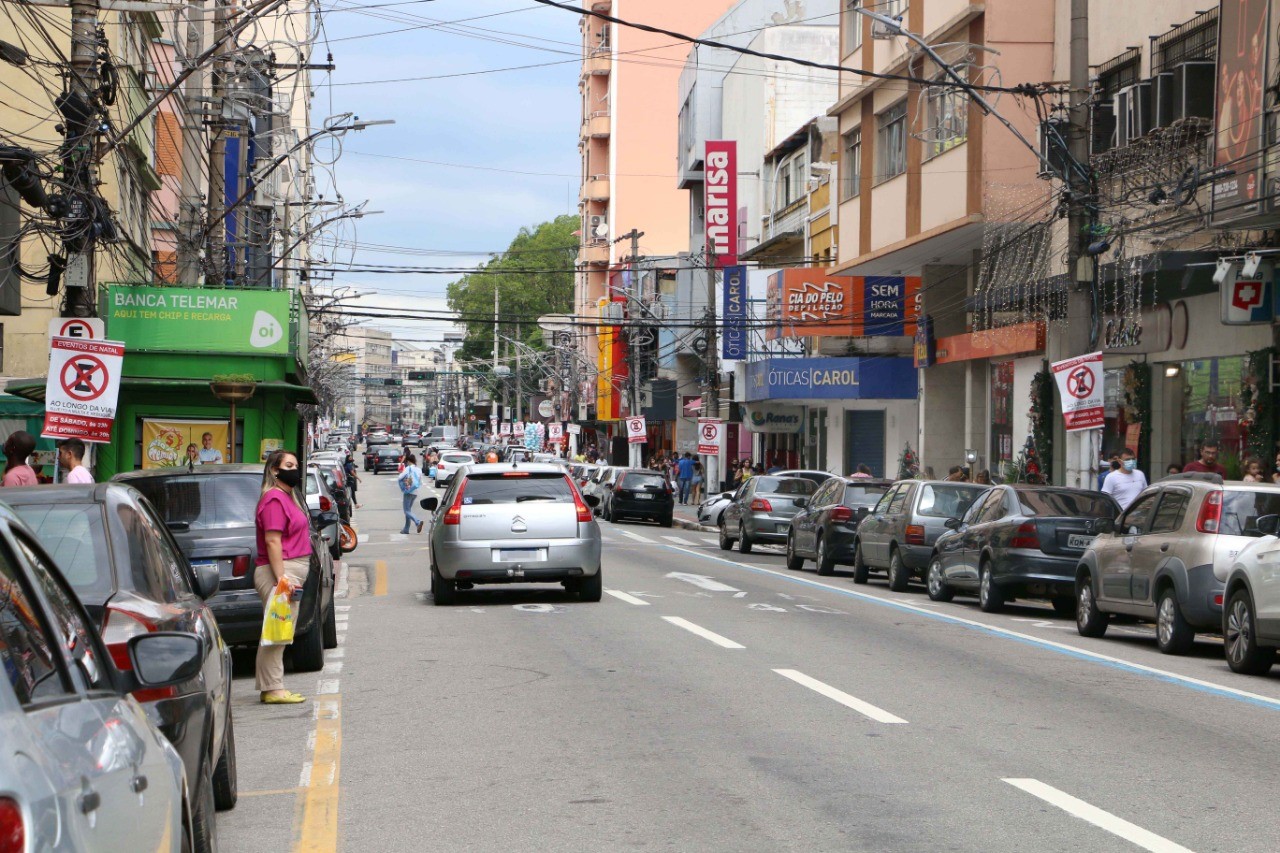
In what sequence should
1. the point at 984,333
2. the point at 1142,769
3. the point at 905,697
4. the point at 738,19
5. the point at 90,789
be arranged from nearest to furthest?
the point at 90,789, the point at 1142,769, the point at 905,697, the point at 984,333, the point at 738,19

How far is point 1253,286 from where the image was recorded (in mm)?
22438

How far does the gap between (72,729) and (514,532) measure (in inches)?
594

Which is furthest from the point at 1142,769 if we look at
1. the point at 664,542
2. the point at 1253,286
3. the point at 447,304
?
the point at 447,304

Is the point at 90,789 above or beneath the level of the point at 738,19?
beneath

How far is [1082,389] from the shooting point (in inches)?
854

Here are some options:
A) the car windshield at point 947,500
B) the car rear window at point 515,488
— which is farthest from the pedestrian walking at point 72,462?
the car windshield at point 947,500

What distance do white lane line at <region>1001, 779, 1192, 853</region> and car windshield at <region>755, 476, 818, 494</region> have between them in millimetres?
24748

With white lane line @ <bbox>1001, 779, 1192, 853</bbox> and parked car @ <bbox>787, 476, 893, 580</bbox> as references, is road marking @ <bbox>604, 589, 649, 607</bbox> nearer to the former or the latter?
parked car @ <bbox>787, 476, 893, 580</bbox>

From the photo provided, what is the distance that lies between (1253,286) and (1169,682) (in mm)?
11074

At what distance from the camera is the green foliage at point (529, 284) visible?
434 feet

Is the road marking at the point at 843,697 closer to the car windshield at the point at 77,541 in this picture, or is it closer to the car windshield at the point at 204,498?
the car windshield at the point at 204,498

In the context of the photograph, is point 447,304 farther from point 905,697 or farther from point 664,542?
point 905,697

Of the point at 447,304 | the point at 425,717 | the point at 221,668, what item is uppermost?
the point at 447,304

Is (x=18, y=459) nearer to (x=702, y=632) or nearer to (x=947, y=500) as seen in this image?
(x=702, y=632)
